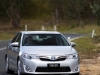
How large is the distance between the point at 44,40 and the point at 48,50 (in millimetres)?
1235

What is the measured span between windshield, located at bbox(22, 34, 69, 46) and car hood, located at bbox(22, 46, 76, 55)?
56 centimetres

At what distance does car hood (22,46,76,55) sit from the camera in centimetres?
1302

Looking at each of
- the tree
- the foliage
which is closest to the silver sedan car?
the foliage

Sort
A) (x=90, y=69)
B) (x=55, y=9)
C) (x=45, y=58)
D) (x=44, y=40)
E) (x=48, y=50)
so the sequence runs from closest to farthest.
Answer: (x=45, y=58), (x=48, y=50), (x=44, y=40), (x=90, y=69), (x=55, y=9)

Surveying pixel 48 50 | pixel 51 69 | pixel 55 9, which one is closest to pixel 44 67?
pixel 51 69

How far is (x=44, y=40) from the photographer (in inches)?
566

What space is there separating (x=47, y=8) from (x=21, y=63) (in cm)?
7105

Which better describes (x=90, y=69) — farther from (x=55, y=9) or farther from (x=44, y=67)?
(x=55, y=9)

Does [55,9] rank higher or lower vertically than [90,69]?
lower

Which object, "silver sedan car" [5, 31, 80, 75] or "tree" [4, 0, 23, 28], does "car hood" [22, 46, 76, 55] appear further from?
"tree" [4, 0, 23, 28]

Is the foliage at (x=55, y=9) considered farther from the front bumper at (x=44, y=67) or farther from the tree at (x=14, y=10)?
the front bumper at (x=44, y=67)

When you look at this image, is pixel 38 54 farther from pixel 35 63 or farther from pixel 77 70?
pixel 77 70

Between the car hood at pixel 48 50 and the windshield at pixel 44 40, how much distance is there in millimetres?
558

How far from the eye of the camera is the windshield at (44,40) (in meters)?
14.2
